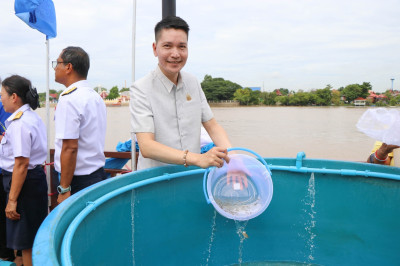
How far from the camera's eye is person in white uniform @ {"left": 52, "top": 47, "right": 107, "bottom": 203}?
6.00 feet

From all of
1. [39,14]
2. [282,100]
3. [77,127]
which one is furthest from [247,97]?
[77,127]

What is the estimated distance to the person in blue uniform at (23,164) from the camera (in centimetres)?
189

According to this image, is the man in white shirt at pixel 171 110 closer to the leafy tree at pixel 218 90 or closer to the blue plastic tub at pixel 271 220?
the blue plastic tub at pixel 271 220

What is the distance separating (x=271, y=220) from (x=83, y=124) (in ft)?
4.35

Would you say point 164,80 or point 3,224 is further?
point 3,224

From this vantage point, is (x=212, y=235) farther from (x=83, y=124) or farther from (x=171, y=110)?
(x=83, y=124)

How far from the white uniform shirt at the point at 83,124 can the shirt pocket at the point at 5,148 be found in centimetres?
31

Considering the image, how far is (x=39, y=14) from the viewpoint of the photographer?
274cm

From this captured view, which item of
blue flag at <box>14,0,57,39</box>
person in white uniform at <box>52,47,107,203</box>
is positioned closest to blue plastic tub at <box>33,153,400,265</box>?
person in white uniform at <box>52,47,107,203</box>

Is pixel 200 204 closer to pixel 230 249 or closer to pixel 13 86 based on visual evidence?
pixel 230 249

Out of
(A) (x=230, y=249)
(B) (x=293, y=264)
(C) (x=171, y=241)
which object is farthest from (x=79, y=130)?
(B) (x=293, y=264)

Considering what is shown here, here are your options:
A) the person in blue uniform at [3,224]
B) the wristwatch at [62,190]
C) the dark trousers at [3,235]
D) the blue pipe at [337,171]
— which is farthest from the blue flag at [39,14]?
the blue pipe at [337,171]

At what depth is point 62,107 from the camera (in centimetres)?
184

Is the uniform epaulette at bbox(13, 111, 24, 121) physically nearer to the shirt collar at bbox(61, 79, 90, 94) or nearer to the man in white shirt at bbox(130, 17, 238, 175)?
the shirt collar at bbox(61, 79, 90, 94)
